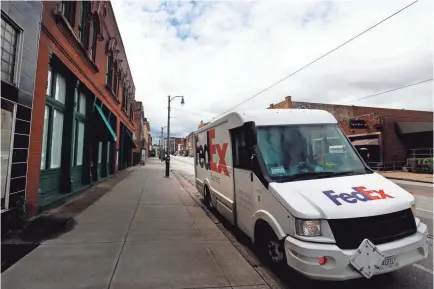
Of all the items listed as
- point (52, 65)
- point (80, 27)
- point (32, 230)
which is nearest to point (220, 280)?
point (32, 230)

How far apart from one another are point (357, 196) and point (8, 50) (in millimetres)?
6696

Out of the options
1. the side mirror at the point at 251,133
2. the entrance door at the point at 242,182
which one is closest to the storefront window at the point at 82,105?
the entrance door at the point at 242,182

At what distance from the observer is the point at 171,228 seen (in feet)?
20.6

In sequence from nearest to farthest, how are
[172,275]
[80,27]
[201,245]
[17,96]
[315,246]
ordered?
[315,246] → [172,275] → [201,245] → [17,96] → [80,27]

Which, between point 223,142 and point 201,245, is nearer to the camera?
point 201,245

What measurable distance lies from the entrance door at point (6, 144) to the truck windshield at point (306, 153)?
15.7 ft

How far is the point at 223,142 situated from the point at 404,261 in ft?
13.1

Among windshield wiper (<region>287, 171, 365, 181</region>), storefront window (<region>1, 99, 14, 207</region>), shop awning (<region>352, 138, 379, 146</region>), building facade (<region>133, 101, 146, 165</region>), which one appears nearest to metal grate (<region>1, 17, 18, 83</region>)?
storefront window (<region>1, 99, 14, 207</region>)

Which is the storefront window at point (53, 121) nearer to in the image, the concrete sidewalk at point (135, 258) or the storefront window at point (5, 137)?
the concrete sidewalk at point (135, 258)

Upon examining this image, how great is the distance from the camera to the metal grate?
5.26 metres

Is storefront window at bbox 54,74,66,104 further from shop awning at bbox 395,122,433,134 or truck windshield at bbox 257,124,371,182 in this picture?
shop awning at bbox 395,122,433,134

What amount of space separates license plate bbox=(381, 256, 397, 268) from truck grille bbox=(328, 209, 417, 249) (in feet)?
0.60

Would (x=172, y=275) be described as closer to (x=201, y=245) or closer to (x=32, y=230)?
(x=201, y=245)

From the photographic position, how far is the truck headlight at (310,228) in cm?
334
